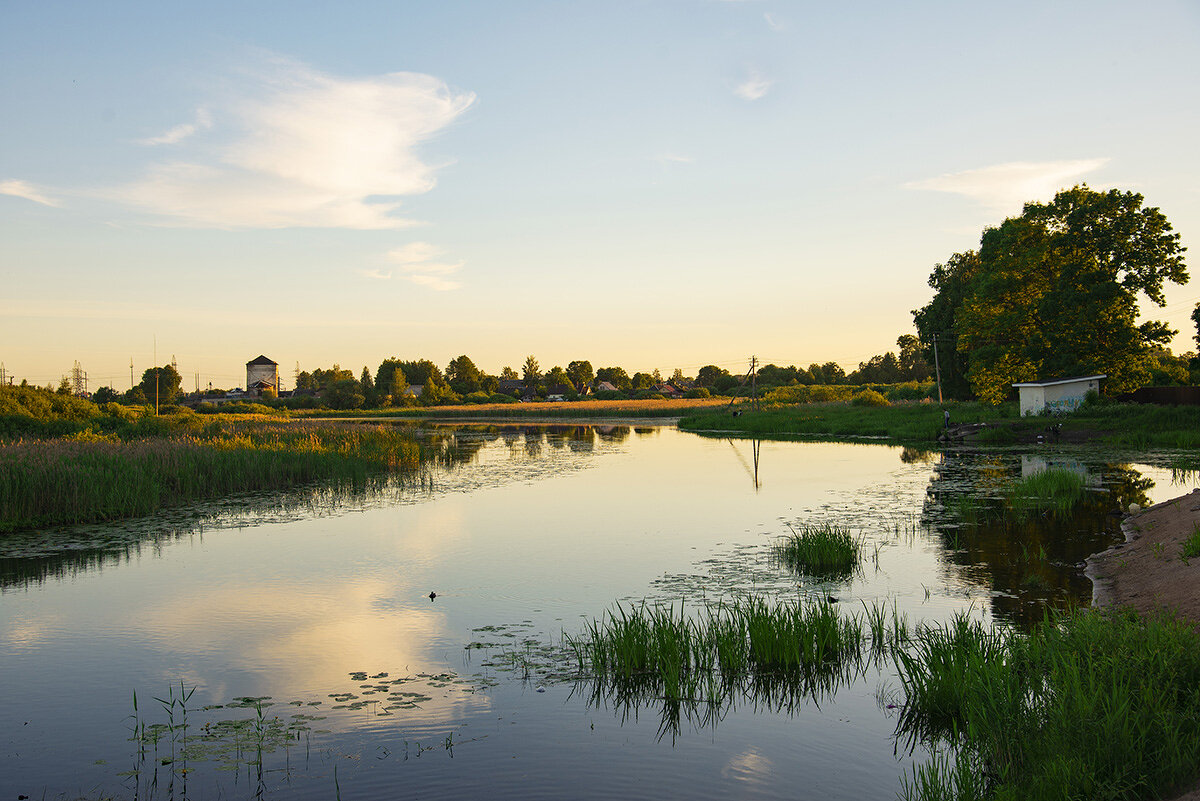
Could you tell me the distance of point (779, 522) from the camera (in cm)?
2078

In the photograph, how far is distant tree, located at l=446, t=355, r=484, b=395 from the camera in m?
171

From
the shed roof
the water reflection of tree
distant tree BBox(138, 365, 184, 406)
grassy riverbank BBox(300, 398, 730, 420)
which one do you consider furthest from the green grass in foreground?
distant tree BBox(138, 365, 184, 406)

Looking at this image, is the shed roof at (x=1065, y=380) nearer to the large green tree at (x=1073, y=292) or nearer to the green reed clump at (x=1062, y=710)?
the large green tree at (x=1073, y=292)

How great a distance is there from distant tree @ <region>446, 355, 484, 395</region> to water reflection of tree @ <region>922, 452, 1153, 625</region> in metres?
148

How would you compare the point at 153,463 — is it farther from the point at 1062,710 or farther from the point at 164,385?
the point at 164,385

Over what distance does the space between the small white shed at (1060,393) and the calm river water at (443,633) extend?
2352 centimetres

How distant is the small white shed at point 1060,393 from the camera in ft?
155

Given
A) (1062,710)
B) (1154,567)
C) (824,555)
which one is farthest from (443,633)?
(1154,567)

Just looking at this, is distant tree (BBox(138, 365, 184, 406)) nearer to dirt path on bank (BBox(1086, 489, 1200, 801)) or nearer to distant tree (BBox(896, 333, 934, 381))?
distant tree (BBox(896, 333, 934, 381))

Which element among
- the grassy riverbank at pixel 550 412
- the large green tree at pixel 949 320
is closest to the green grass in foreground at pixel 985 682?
the large green tree at pixel 949 320

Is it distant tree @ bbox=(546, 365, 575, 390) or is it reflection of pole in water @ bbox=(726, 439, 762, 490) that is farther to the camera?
distant tree @ bbox=(546, 365, 575, 390)

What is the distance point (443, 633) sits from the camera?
38.2 ft

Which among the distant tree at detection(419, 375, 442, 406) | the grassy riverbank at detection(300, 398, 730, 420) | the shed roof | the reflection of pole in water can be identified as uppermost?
the distant tree at detection(419, 375, 442, 406)

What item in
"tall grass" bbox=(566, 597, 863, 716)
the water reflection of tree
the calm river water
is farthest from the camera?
the water reflection of tree
